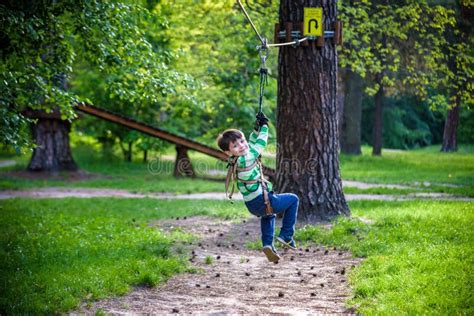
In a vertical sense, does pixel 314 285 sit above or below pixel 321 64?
below

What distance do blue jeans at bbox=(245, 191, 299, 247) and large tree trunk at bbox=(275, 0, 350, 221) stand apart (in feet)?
10.1

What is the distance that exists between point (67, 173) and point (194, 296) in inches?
598

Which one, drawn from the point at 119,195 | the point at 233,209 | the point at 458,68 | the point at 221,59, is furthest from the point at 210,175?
the point at 458,68

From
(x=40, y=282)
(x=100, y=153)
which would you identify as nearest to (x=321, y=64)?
(x=40, y=282)

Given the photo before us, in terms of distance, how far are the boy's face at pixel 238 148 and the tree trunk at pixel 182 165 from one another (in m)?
13.8

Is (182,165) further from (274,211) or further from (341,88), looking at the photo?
(274,211)

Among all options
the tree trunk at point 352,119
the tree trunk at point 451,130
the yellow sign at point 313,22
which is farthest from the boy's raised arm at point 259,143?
the tree trunk at point 451,130

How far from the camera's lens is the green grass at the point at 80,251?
6.51 metres

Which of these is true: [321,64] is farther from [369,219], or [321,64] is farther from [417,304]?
[417,304]

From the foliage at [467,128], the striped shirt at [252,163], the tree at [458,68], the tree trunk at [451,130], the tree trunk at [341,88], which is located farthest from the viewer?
the foliage at [467,128]

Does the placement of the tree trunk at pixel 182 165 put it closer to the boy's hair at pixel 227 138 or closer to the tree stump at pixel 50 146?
the tree stump at pixel 50 146

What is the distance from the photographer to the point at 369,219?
10758 millimetres

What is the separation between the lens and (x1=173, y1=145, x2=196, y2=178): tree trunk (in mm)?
20812

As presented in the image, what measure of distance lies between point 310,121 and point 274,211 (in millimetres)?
3490
